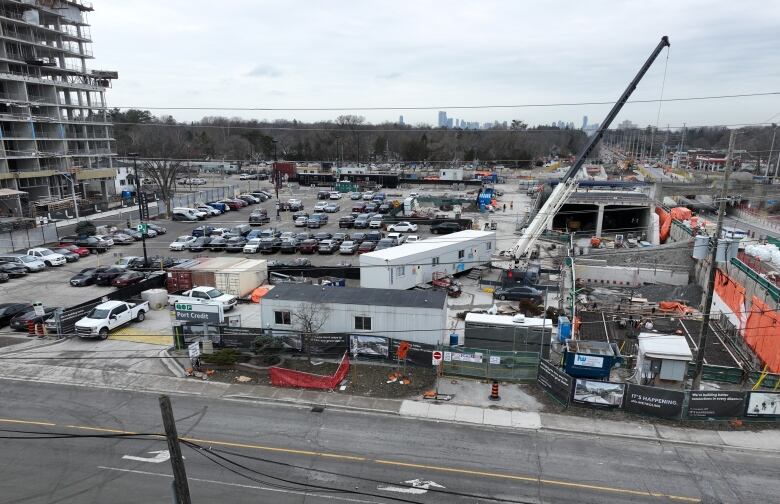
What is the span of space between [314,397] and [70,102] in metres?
68.7

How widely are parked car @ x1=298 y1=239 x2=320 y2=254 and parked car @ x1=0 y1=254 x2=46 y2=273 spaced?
18.8m

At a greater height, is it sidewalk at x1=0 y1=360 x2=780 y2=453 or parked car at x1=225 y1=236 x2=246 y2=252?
parked car at x1=225 y1=236 x2=246 y2=252

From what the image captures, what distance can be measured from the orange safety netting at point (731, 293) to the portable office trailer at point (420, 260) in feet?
42.5

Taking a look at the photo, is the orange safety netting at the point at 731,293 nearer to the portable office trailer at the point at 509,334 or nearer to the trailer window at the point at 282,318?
the portable office trailer at the point at 509,334

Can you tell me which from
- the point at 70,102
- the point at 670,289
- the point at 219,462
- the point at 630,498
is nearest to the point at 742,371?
the point at 630,498

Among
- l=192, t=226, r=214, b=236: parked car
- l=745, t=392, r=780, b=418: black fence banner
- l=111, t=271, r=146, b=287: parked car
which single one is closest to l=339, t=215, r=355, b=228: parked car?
l=192, t=226, r=214, b=236: parked car

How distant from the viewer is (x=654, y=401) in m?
16.4

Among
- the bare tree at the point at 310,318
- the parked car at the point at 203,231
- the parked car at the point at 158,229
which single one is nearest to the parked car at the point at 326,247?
the parked car at the point at 203,231

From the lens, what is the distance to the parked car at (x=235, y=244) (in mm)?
39469

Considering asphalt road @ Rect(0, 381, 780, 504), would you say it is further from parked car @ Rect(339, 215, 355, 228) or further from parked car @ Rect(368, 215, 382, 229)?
parked car @ Rect(339, 215, 355, 228)

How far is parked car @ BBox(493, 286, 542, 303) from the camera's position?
90.5 ft

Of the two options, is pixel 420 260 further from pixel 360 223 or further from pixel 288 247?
pixel 360 223

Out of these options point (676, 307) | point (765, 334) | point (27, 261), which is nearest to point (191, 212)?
point (27, 261)

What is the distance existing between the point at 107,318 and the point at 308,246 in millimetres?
17450
